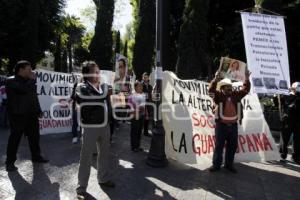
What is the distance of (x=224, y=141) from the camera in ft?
25.8

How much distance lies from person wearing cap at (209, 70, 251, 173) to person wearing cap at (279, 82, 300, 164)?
1.73 meters

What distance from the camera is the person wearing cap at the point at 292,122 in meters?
9.12

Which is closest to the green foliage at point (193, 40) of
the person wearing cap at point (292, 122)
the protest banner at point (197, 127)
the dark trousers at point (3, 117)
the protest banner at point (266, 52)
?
the dark trousers at point (3, 117)

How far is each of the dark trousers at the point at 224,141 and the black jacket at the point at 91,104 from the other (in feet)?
8.30

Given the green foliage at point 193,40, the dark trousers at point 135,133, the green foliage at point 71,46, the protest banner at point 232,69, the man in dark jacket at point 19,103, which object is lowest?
the dark trousers at point 135,133

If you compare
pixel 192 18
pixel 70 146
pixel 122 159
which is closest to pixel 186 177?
pixel 122 159

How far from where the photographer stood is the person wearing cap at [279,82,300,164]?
912 cm

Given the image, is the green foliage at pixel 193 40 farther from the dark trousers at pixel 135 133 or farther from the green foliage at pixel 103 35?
the green foliage at pixel 103 35

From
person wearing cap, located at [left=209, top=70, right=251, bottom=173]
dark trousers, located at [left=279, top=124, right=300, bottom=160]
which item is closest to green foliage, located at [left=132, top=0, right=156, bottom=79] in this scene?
dark trousers, located at [left=279, top=124, right=300, bottom=160]

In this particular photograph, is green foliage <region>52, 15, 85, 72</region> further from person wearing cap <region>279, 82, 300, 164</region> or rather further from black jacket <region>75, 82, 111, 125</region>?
black jacket <region>75, 82, 111, 125</region>

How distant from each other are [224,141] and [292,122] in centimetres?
211

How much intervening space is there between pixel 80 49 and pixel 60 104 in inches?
1745

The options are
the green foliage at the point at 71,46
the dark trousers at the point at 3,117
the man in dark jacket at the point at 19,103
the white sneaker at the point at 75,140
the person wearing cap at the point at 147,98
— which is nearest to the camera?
the man in dark jacket at the point at 19,103

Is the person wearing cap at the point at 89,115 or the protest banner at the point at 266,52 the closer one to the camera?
the person wearing cap at the point at 89,115
